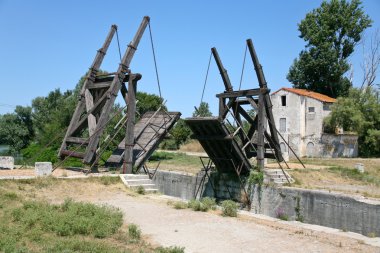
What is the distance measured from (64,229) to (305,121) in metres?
35.4

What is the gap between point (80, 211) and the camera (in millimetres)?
8672

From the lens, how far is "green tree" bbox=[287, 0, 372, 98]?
143 ft

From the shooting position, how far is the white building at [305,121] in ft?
128

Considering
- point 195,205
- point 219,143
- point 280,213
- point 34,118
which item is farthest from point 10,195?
point 34,118

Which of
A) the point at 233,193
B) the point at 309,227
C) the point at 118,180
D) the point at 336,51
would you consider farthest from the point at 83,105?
the point at 336,51

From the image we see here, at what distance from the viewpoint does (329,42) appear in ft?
143

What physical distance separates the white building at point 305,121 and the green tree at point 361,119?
4.04 ft

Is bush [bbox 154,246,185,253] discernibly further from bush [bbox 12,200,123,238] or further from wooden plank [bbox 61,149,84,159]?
wooden plank [bbox 61,149,84,159]

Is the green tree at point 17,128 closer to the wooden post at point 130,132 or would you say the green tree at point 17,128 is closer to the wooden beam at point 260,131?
the wooden post at point 130,132

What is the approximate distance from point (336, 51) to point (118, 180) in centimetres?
3626

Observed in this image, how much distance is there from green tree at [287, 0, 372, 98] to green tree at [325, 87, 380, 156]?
237 inches

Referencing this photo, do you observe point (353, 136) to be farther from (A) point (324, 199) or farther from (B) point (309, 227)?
(B) point (309, 227)

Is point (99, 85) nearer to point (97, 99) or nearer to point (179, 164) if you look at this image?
point (97, 99)

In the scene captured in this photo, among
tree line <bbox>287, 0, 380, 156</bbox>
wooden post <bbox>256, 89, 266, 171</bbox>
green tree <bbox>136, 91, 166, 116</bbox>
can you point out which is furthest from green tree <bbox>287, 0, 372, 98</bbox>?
wooden post <bbox>256, 89, 266, 171</bbox>
